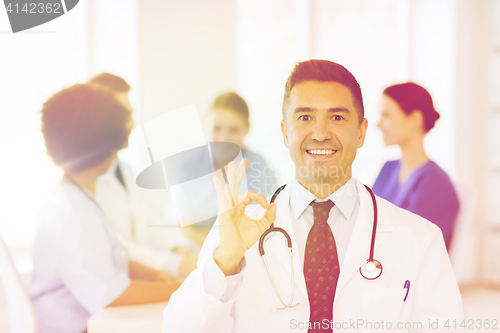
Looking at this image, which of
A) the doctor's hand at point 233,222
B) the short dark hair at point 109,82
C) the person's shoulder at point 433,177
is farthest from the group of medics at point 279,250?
the person's shoulder at point 433,177

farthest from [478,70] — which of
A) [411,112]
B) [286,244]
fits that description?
[286,244]

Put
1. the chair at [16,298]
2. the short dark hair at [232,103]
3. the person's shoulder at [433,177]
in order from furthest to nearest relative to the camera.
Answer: the short dark hair at [232,103]
the person's shoulder at [433,177]
the chair at [16,298]

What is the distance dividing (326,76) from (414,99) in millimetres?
1182

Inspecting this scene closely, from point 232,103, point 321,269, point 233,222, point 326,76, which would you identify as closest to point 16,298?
point 233,222

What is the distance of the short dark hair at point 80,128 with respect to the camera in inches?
58.0

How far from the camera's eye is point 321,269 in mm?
983

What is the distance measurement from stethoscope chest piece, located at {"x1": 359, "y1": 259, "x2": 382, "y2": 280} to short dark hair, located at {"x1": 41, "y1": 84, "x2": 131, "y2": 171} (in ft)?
3.53

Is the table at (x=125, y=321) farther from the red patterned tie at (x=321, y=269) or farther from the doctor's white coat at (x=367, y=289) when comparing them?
the red patterned tie at (x=321, y=269)

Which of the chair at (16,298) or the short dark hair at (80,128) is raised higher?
the short dark hair at (80,128)

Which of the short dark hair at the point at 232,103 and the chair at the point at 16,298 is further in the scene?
the short dark hair at the point at 232,103

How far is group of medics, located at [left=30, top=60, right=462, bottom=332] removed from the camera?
0.86 metres

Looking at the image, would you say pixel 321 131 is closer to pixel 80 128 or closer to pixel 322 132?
pixel 322 132

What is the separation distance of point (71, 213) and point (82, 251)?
0.14 m

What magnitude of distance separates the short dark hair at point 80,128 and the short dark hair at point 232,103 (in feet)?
1.76
